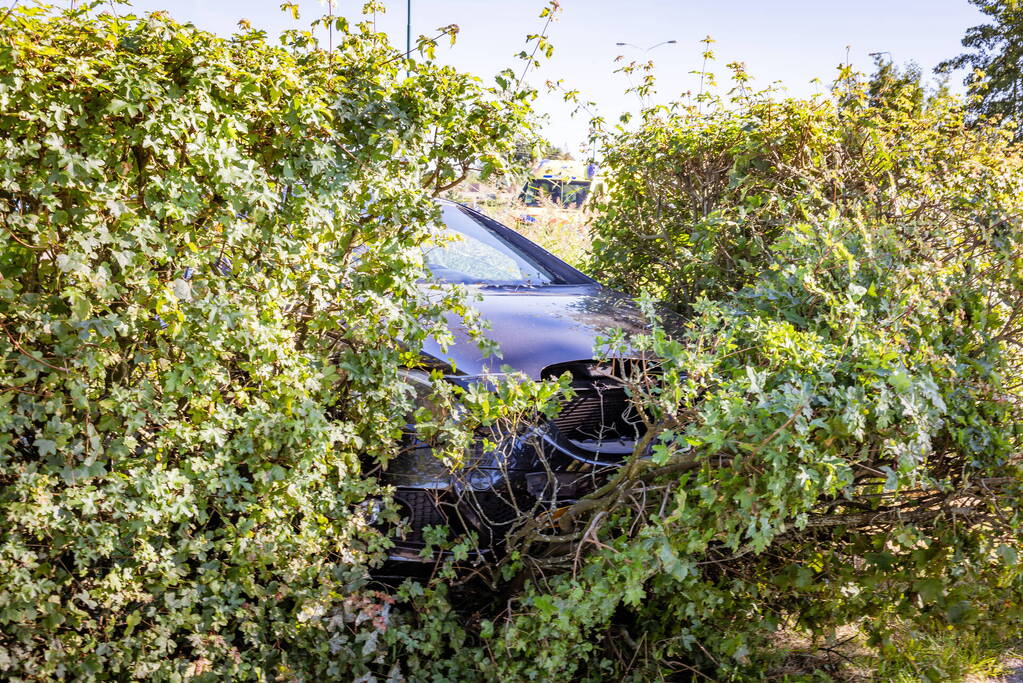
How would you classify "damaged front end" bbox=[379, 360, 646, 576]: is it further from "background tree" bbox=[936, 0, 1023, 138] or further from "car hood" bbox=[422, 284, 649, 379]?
"background tree" bbox=[936, 0, 1023, 138]

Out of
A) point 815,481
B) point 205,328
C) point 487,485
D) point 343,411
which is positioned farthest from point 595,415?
point 205,328

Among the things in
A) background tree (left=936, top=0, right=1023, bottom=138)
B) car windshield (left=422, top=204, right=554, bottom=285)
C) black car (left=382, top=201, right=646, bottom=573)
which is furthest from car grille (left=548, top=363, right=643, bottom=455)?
background tree (left=936, top=0, right=1023, bottom=138)

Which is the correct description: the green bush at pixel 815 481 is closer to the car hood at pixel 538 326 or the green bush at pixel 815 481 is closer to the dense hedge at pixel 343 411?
the dense hedge at pixel 343 411

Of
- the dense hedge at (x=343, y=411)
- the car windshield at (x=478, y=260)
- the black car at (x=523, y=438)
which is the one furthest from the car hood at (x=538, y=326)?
the dense hedge at (x=343, y=411)

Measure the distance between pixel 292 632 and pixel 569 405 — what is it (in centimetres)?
134

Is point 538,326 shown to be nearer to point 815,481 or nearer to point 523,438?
point 523,438

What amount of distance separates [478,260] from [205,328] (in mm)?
2347

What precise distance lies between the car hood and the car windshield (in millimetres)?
160

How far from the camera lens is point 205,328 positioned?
2408 millimetres

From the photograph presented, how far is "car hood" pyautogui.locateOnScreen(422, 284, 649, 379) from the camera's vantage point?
3313mm

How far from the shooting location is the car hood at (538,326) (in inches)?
130

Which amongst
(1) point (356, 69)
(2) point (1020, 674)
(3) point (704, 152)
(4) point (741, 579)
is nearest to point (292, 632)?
(4) point (741, 579)

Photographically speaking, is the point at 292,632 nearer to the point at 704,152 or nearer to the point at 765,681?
the point at 765,681

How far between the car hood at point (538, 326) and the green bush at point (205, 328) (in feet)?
1.36
